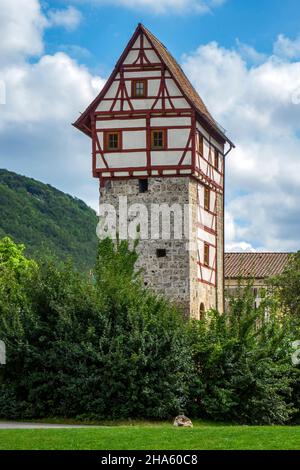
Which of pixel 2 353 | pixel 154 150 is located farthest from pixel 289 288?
pixel 2 353

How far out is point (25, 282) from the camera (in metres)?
37.8

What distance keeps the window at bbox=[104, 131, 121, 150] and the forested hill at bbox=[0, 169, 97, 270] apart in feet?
161

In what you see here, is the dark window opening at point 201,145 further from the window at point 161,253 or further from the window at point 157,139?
the window at point 161,253

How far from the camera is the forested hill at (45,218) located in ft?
339

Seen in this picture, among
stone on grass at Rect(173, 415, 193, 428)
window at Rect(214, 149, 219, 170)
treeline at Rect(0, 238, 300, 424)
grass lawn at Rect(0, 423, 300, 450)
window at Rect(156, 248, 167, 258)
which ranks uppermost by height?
window at Rect(214, 149, 219, 170)

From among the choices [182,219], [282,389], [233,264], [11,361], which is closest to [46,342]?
[11,361]

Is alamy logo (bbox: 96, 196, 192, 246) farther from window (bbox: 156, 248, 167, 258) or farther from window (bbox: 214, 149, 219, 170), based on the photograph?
window (bbox: 214, 149, 219, 170)

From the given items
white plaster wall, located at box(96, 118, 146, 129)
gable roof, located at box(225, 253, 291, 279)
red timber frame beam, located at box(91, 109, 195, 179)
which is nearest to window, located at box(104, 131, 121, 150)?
red timber frame beam, located at box(91, 109, 195, 179)

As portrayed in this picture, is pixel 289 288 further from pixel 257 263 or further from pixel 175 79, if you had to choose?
pixel 257 263

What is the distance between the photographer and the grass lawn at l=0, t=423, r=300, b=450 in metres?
22.7

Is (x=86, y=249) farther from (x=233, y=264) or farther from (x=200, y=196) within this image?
(x=200, y=196)

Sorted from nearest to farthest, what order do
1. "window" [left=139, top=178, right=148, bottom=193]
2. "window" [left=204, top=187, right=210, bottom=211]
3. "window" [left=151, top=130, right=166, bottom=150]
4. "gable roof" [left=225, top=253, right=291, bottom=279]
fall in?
"window" [left=139, top=178, right=148, bottom=193] < "window" [left=151, top=130, right=166, bottom=150] < "window" [left=204, top=187, right=210, bottom=211] < "gable roof" [left=225, top=253, right=291, bottom=279]
